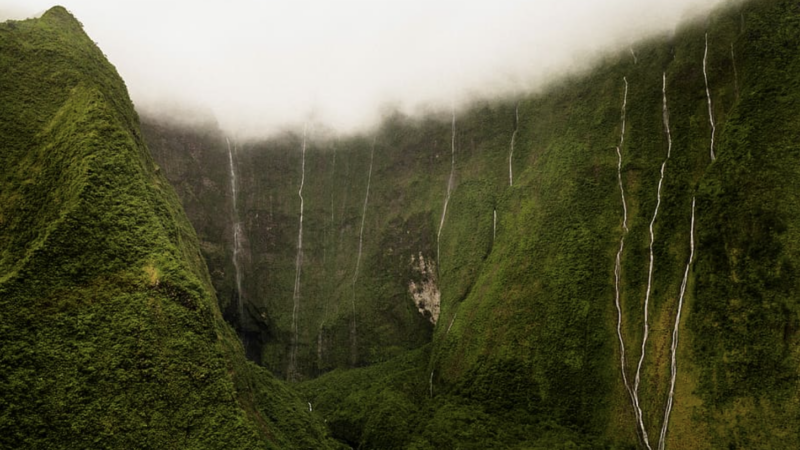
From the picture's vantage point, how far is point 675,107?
4262cm

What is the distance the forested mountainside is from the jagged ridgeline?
17.9m

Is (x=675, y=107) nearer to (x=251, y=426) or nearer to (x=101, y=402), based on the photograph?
(x=251, y=426)

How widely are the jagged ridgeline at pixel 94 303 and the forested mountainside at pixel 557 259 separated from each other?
1785cm

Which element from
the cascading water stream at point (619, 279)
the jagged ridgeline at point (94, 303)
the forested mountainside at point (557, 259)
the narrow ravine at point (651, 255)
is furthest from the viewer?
the narrow ravine at point (651, 255)

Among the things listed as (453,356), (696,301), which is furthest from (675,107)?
(453,356)

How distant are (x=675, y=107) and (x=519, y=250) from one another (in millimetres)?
17671

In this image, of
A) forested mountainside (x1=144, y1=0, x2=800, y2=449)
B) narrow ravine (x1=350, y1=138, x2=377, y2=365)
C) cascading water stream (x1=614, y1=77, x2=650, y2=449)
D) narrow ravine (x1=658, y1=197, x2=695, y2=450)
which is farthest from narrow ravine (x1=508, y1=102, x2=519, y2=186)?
narrow ravine (x1=350, y1=138, x2=377, y2=365)

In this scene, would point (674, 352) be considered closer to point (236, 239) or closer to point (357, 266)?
point (357, 266)

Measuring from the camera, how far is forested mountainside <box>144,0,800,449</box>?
33562 millimetres

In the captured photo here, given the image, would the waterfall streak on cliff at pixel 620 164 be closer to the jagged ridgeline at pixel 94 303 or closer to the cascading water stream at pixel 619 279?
the cascading water stream at pixel 619 279

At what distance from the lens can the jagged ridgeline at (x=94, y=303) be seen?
23.9 metres

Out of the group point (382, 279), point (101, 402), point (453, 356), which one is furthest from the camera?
point (382, 279)

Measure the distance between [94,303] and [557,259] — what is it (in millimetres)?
34322

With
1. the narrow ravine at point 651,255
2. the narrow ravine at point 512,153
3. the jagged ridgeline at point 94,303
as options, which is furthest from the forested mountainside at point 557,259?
the jagged ridgeline at point 94,303
